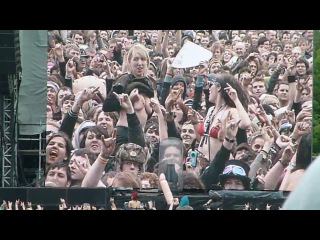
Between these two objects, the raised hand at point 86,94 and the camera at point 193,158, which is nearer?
A: the camera at point 193,158

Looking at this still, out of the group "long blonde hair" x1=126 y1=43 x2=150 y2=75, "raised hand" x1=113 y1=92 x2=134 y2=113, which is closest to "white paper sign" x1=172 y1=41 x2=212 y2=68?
"long blonde hair" x1=126 y1=43 x2=150 y2=75

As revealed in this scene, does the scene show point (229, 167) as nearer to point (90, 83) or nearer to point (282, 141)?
point (282, 141)

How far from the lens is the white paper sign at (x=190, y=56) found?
59.9 ft

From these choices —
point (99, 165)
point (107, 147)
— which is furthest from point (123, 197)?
point (107, 147)

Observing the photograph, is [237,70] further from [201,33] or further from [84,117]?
[84,117]

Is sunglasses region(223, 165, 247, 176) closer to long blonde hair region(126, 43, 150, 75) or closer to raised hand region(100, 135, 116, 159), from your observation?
raised hand region(100, 135, 116, 159)

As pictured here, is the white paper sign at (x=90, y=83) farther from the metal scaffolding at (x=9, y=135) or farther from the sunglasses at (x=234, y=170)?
the sunglasses at (x=234, y=170)

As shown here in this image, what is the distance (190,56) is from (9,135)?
382 centimetres

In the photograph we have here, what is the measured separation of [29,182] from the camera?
63.8 feet

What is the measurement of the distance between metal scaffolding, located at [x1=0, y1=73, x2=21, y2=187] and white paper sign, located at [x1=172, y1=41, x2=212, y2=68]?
3.14 metres

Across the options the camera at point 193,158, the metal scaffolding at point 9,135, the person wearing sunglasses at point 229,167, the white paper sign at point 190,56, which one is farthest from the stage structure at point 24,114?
the person wearing sunglasses at point 229,167

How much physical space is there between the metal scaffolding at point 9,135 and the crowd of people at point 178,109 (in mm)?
715

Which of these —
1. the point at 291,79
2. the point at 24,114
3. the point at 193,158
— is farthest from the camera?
the point at 24,114

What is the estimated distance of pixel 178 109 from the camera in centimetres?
1830
